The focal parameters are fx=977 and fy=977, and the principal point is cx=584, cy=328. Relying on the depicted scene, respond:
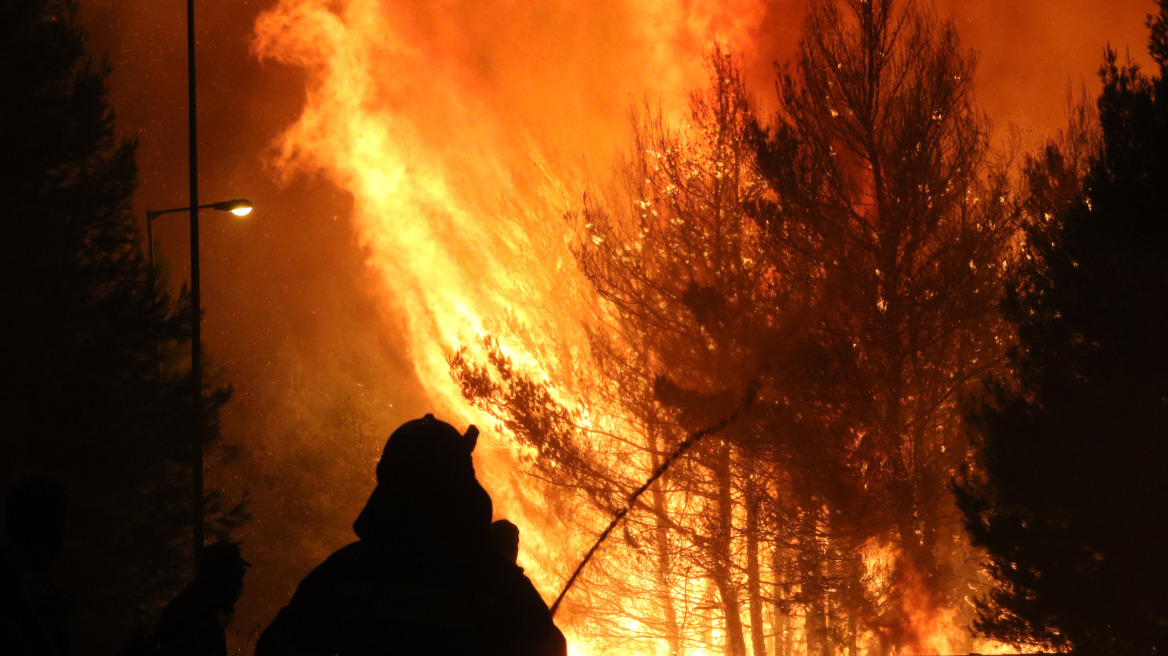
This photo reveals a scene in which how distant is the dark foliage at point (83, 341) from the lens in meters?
15.5

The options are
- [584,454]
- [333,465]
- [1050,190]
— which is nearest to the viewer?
[1050,190]

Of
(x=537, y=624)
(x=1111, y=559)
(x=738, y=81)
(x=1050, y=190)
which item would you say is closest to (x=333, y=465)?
(x=738, y=81)

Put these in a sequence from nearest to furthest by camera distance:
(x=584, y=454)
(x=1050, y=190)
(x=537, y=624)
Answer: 1. (x=537, y=624)
2. (x=1050, y=190)
3. (x=584, y=454)

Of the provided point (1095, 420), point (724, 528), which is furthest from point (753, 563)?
point (1095, 420)

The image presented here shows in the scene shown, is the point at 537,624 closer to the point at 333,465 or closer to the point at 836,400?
the point at 836,400

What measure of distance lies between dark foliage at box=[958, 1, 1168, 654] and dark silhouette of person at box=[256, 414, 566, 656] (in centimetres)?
1126

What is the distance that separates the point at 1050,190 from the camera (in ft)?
55.7

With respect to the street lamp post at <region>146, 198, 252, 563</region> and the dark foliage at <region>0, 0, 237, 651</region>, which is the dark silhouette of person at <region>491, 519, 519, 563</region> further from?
the dark foliage at <region>0, 0, 237, 651</region>

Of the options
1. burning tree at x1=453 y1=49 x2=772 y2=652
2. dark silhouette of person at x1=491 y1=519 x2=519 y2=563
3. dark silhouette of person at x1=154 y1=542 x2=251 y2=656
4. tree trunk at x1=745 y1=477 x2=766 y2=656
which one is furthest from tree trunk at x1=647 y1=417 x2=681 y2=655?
dark silhouette of person at x1=154 y1=542 x2=251 y2=656

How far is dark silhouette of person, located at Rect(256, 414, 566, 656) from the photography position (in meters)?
1.81

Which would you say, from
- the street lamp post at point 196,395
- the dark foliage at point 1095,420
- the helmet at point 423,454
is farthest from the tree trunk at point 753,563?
the helmet at point 423,454

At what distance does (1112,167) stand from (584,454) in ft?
33.6

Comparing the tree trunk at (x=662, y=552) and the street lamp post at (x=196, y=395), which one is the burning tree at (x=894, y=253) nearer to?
the tree trunk at (x=662, y=552)

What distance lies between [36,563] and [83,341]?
583 inches
